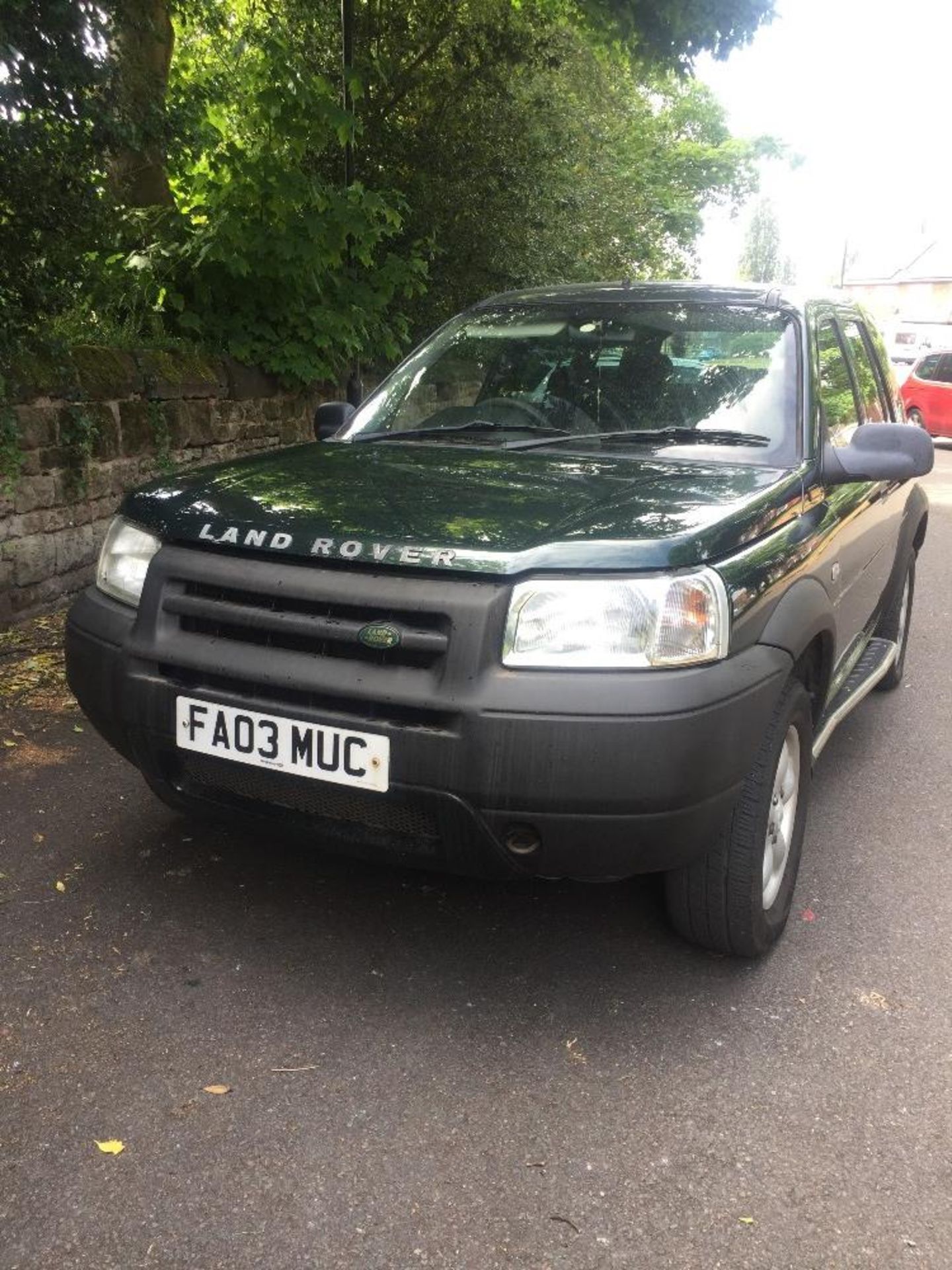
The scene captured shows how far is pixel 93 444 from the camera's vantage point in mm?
6172

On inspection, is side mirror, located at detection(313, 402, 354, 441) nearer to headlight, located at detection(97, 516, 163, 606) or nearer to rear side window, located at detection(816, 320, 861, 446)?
headlight, located at detection(97, 516, 163, 606)

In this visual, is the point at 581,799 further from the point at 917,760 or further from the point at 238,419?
the point at 238,419

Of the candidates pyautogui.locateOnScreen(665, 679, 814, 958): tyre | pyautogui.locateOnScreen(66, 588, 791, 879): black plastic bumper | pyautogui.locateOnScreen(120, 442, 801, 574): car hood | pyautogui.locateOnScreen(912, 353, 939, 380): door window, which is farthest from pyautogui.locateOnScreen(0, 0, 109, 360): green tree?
pyautogui.locateOnScreen(912, 353, 939, 380): door window

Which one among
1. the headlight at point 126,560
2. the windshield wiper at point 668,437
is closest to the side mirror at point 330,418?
the windshield wiper at point 668,437

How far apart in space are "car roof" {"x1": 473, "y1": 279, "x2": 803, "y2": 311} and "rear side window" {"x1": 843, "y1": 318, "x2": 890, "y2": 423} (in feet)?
1.65

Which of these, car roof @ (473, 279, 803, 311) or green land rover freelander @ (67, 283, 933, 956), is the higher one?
car roof @ (473, 279, 803, 311)

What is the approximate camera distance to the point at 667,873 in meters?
2.87

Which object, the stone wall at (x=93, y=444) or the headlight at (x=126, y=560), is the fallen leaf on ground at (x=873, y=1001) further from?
the stone wall at (x=93, y=444)

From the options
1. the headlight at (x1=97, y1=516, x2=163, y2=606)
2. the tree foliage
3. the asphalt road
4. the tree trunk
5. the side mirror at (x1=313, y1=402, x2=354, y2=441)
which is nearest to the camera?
the asphalt road

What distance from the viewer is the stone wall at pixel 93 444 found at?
5.74 meters

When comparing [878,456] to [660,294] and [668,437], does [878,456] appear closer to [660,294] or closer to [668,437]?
[668,437]

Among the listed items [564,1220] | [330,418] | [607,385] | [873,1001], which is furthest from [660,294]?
[564,1220]

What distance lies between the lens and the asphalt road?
205 cm

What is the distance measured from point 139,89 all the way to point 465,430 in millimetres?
3722
